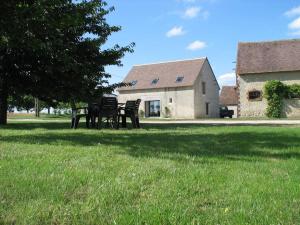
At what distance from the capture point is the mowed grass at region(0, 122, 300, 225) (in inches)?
145

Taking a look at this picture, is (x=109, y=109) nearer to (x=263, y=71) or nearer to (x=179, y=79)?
(x=263, y=71)

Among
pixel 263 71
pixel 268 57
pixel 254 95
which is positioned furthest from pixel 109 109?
pixel 268 57

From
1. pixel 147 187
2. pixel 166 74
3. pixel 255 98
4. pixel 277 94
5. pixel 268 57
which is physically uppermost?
pixel 268 57

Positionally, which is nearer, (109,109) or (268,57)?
(109,109)

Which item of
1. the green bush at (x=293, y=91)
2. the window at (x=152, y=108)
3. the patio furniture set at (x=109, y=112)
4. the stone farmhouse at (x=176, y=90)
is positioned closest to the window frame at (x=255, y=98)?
the green bush at (x=293, y=91)

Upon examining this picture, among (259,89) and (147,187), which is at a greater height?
(259,89)

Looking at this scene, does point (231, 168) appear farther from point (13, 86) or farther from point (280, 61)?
point (280, 61)

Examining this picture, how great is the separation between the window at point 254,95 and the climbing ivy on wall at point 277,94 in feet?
3.69

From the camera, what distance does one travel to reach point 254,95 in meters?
41.3

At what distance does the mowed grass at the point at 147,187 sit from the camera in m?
3.69

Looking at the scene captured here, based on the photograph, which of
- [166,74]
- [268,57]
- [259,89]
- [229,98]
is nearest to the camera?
[259,89]

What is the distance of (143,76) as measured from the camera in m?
50.2

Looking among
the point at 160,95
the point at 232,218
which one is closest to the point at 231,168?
the point at 232,218

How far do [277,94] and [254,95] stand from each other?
2.27 m
